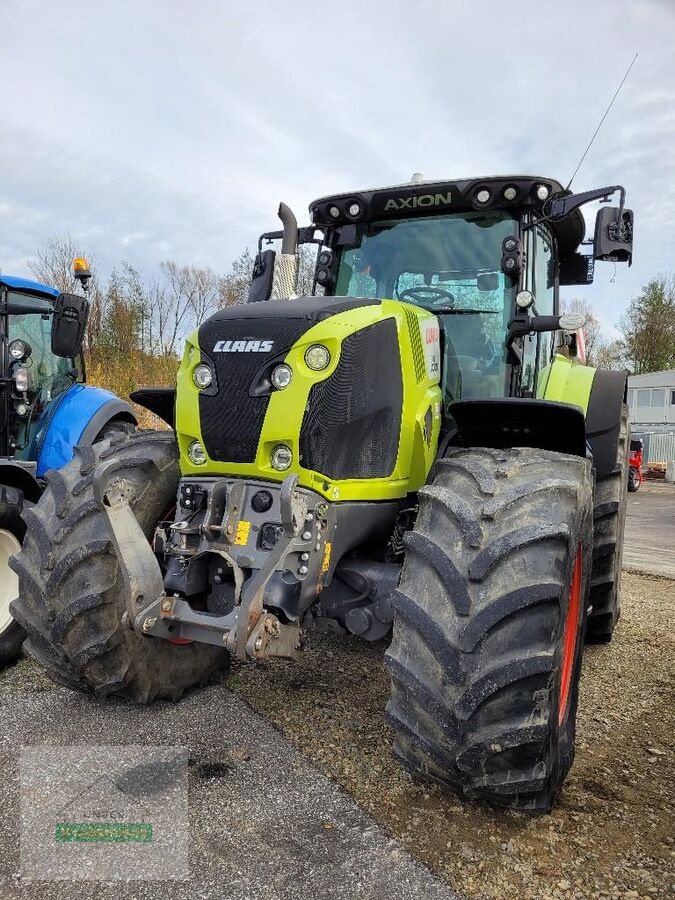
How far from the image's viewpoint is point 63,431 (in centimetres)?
588

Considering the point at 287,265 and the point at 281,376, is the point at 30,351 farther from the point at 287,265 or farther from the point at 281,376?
the point at 281,376

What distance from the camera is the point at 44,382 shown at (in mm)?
6012

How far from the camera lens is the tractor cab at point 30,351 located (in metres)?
5.61

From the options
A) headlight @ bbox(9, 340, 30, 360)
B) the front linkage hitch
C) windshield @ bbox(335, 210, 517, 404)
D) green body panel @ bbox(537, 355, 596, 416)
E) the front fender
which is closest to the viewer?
the front linkage hitch

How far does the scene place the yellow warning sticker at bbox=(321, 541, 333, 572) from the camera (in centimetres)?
287

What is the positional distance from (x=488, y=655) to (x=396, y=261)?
248 centimetres

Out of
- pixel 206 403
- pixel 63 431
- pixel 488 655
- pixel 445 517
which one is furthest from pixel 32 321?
pixel 488 655

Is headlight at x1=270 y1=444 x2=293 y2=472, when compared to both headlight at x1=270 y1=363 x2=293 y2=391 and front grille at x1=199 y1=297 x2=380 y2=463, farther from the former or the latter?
headlight at x1=270 y1=363 x2=293 y2=391

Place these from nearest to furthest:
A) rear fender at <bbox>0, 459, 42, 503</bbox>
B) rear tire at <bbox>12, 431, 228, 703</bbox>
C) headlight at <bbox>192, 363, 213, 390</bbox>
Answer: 1. headlight at <bbox>192, 363, 213, 390</bbox>
2. rear tire at <bbox>12, 431, 228, 703</bbox>
3. rear fender at <bbox>0, 459, 42, 503</bbox>

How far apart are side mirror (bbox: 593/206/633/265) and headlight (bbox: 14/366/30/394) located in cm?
435

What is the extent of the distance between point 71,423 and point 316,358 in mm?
3714

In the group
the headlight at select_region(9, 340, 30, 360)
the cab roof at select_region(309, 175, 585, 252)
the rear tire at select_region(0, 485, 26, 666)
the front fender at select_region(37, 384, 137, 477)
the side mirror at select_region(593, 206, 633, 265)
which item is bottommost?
the rear tire at select_region(0, 485, 26, 666)

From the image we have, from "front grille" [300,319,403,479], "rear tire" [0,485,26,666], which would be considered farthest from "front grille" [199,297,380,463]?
"rear tire" [0,485,26,666]

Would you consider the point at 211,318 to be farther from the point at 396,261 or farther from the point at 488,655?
the point at 488,655
